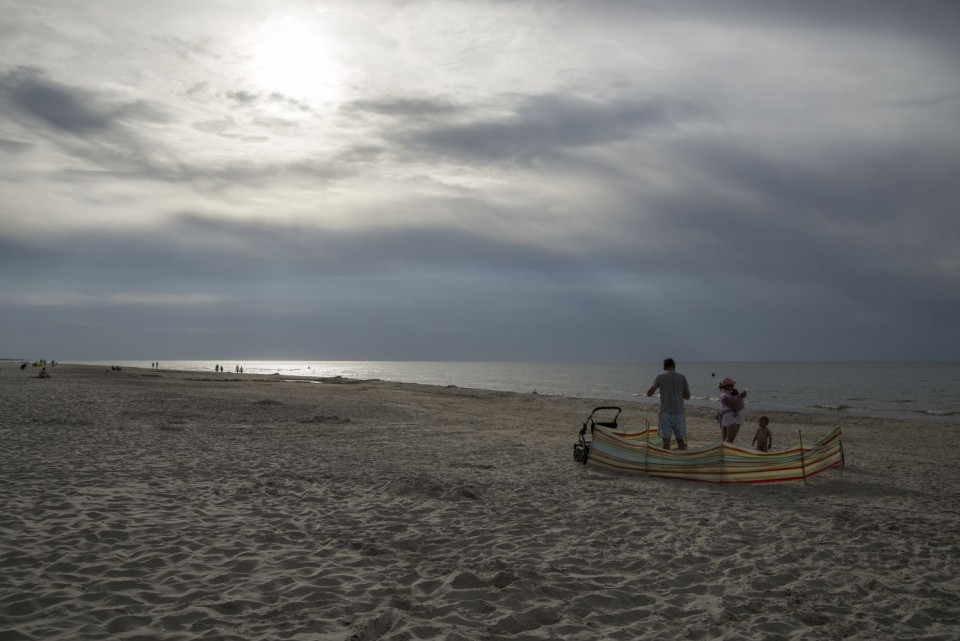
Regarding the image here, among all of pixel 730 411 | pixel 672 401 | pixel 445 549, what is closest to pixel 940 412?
pixel 730 411

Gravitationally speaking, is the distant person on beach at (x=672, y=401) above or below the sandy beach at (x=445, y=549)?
above

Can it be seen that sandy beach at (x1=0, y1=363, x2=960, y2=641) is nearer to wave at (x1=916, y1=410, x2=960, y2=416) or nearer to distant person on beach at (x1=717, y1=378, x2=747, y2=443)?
distant person on beach at (x1=717, y1=378, x2=747, y2=443)

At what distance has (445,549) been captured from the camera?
6816 mm

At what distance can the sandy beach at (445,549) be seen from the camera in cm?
494

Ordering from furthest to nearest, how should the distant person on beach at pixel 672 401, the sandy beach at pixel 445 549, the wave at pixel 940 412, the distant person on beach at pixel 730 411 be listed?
the wave at pixel 940 412 < the distant person on beach at pixel 730 411 < the distant person on beach at pixel 672 401 < the sandy beach at pixel 445 549

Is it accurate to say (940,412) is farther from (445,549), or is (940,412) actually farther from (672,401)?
(445,549)

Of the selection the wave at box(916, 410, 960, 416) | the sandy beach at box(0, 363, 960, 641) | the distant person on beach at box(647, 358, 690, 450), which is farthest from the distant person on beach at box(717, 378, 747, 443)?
the wave at box(916, 410, 960, 416)

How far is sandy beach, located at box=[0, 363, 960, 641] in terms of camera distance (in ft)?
16.2

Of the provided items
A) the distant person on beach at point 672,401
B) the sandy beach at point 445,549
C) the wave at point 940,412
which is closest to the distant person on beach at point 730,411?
the distant person on beach at point 672,401

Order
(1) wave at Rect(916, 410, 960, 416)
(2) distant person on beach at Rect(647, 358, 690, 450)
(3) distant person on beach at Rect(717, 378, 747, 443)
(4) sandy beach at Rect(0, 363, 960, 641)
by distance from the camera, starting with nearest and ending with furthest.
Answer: (4) sandy beach at Rect(0, 363, 960, 641) → (2) distant person on beach at Rect(647, 358, 690, 450) → (3) distant person on beach at Rect(717, 378, 747, 443) → (1) wave at Rect(916, 410, 960, 416)

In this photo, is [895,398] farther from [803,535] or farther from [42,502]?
[42,502]

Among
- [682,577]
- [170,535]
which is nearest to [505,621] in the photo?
[682,577]

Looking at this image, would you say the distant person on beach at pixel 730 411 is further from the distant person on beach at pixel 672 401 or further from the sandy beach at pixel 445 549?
the sandy beach at pixel 445 549

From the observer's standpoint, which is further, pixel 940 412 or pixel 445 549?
pixel 940 412
